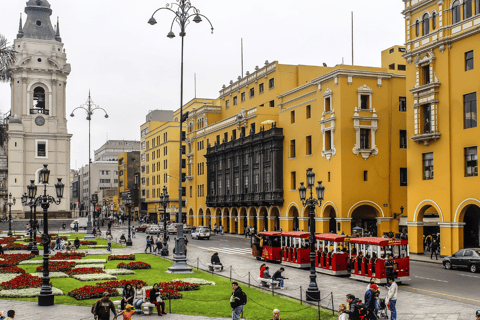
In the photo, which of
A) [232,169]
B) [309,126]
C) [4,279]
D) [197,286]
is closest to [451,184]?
[309,126]

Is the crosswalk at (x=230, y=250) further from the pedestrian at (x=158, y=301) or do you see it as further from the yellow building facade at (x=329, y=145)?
the pedestrian at (x=158, y=301)

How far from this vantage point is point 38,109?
97.0 meters

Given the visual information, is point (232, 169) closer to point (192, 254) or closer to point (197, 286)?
point (192, 254)

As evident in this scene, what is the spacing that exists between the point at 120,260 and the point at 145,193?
283 ft

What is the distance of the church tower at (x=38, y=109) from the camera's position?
95.2m

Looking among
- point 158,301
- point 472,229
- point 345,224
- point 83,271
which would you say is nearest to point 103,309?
point 158,301

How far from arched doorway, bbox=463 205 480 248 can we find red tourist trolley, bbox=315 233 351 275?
16.8 meters

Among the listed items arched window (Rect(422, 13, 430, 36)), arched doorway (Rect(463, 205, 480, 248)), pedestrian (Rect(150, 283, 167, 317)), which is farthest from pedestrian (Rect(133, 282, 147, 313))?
arched window (Rect(422, 13, 430, 36))

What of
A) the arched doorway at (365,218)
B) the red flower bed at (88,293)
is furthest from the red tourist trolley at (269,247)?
the red flower bed at (88,293)

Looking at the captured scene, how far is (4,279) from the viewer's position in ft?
93.7

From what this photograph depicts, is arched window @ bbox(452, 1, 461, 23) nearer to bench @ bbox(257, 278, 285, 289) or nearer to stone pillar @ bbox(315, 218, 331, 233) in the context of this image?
stone pillar @ bbox(315, 218, 331, 233)

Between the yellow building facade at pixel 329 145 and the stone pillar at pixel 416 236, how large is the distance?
23.5ft

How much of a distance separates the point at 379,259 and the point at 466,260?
888 centimetres

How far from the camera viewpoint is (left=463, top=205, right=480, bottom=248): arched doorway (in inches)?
1746
